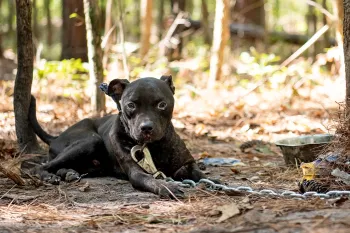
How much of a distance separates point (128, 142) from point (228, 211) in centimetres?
200

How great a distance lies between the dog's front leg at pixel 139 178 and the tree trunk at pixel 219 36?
6408 millimetres

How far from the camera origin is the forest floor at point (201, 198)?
12.6 ft

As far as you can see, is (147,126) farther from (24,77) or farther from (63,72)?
(63,72)

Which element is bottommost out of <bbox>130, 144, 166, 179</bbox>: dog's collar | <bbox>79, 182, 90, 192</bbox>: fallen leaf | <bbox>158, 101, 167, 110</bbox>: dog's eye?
<bbox>79, 182, 90, 192</bbox>: fallen leaf

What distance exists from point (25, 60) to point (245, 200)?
3.43 m

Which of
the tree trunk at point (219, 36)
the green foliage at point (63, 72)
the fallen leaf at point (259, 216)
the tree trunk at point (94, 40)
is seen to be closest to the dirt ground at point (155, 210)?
the fallen leaf at point (259, 216)

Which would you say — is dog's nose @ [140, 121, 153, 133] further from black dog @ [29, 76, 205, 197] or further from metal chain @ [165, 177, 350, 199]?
metal chain @ [165, 177, 350, 199]

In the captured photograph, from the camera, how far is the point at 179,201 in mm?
4738

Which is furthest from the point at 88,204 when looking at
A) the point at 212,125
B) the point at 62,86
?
the point at 62,86

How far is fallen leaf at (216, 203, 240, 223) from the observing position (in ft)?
12.9

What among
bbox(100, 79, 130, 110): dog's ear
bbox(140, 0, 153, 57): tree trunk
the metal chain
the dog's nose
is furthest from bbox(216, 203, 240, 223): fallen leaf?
bbox(140, 0, 153, 57): tree trunk

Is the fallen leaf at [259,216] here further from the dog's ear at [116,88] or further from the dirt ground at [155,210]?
the dog's ear at [116,88]

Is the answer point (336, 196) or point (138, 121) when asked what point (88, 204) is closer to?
point (138, 121)

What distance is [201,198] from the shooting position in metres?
4.86
